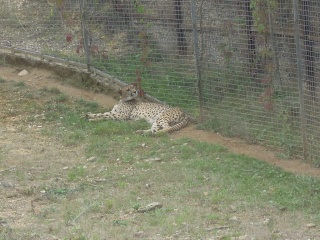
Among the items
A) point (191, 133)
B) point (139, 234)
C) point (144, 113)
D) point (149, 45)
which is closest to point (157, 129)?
point (191, 133)

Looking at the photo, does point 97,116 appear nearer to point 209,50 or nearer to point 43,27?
point 209,50

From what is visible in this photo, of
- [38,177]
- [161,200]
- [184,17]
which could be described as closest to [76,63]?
[184,17]

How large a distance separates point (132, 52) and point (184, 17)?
116 cm

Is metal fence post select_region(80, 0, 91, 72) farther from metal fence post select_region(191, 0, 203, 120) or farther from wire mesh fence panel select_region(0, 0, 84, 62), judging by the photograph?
metal fence post select_region(191, 0, 203, 120)

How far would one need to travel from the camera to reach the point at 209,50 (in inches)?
394

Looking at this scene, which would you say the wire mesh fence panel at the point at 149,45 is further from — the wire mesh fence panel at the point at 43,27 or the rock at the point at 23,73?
the rock at the point at 23,73

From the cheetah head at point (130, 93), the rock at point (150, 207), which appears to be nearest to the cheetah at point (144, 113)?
the cheetah head at point (130, 93)

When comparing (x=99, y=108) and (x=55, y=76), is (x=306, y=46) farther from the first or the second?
(x=55, y=76)

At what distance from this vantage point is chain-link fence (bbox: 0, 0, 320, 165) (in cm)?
884

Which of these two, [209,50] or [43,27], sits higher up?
[43,27]

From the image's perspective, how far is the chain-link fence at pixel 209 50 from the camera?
884 centimetres

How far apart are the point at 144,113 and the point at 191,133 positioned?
0.95 m

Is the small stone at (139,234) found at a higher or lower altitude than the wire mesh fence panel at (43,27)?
lower

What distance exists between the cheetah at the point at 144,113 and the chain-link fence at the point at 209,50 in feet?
0.79
